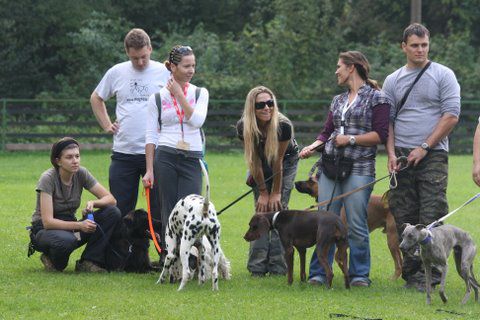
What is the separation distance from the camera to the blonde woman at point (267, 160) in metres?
9.10

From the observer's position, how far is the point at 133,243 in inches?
385

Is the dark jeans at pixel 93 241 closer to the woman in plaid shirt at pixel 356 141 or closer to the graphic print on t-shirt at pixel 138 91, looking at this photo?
the graphic print on t-shirt at pixel 138 91

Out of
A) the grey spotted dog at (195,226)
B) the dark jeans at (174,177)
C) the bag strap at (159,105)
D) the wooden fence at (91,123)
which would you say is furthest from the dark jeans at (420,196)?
the wooden fence at (91,123)

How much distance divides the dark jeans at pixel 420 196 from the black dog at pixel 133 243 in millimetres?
2325

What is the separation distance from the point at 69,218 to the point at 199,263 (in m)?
1.49

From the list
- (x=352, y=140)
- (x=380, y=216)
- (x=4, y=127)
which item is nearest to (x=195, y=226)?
(x=352, y=140)

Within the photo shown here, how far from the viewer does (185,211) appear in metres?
8.67

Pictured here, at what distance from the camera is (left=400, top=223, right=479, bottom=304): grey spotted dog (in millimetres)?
7941

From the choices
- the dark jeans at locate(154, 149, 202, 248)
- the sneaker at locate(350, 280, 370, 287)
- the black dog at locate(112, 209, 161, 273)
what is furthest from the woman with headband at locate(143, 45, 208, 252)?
the sneaker at locate(350, 280, 370, 287)

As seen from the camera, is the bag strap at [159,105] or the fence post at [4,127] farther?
the fence post at [4,127]

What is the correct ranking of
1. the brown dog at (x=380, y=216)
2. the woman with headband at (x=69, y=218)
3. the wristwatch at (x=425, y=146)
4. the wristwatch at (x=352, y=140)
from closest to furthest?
the wristwatch at (x=425, y=146) < the wristwatch at (x=352, y=140) < the woman with headband at (x=69, y=218) < the brown dog at (x=380, y=216)

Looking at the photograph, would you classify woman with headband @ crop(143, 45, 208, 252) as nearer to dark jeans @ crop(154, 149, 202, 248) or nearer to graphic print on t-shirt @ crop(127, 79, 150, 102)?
dark jeans @ crop(154, 149, 202, 248)

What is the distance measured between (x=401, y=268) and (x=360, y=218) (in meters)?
0.96

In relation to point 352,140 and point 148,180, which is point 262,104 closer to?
point 352,140
